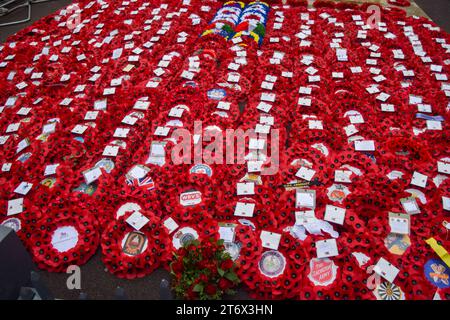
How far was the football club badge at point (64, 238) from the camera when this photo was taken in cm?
271

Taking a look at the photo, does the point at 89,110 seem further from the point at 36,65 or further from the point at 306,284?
the point at 306,284

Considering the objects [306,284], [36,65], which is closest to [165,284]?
[306,284]

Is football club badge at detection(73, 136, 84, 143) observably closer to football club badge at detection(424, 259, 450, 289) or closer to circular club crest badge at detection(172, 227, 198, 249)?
circular club crest badge at detection(172, 227, 198, 249)

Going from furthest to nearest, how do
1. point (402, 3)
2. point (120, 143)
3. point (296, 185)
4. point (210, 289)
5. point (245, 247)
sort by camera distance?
point (402, 3) < point (120, 143) < point (296, 185) < point (245, 247) < point (210, 289)

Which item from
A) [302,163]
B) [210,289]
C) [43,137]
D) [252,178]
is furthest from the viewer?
[43,137]

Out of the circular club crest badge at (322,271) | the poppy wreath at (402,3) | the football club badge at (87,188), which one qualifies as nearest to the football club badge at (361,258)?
the circular club crest badge at (322,271)

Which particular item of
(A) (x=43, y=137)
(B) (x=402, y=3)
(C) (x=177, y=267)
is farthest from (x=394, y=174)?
(B) (x=402, y=3)

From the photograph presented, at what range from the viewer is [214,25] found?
5.77 metres

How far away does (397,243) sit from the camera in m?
2.63

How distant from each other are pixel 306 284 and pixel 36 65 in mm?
5208

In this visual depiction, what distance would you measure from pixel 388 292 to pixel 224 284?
125 cm

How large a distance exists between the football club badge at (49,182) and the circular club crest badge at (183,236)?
151cm

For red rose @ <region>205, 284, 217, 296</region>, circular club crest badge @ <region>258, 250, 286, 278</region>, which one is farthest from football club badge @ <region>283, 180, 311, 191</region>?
red rose @ <region>205, 284, 217, 296</region>

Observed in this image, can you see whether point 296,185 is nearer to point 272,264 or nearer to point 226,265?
point 272,264
